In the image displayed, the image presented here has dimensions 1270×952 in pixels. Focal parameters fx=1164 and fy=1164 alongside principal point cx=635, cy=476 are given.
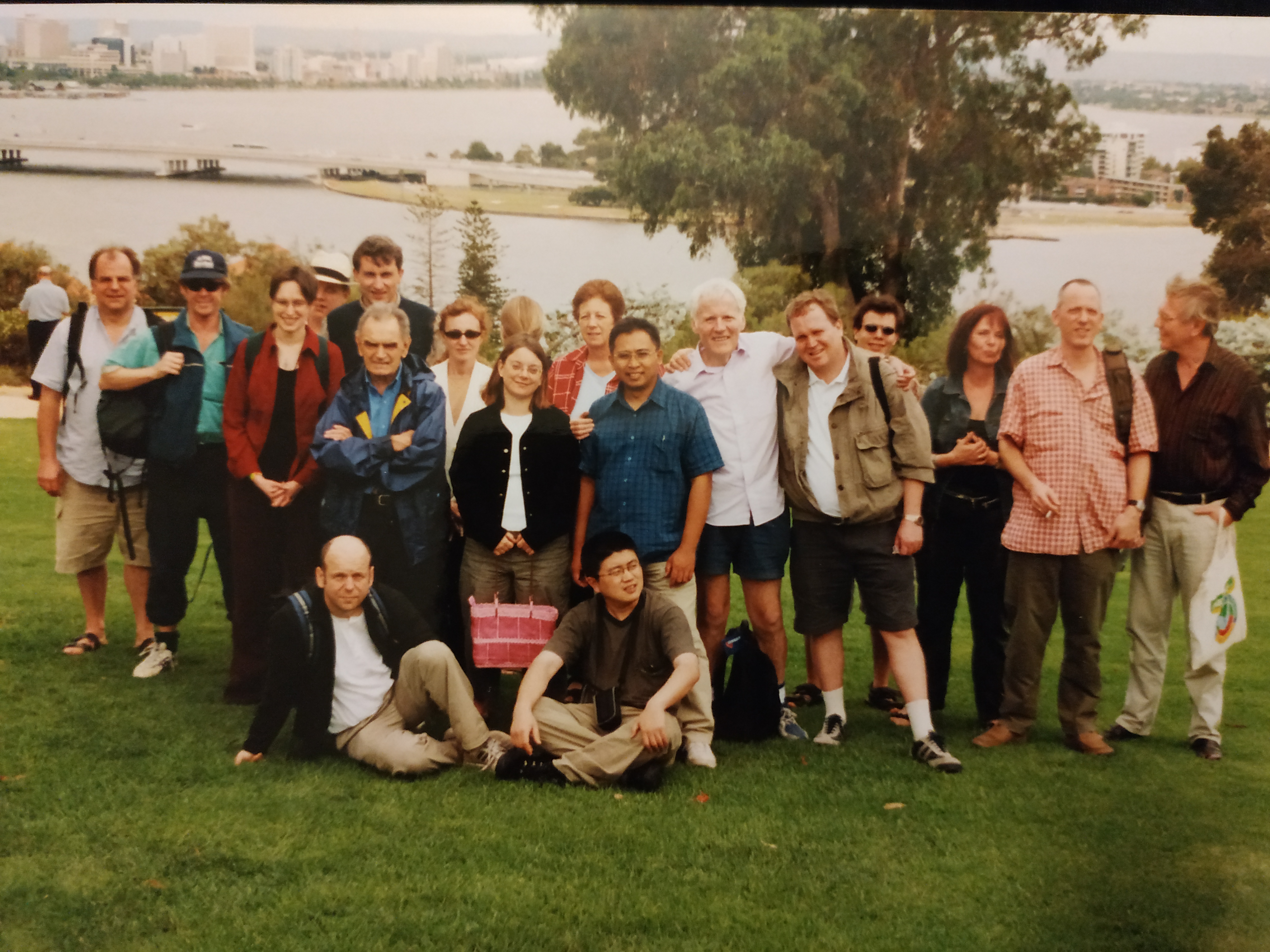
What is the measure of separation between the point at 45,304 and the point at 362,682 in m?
1.46

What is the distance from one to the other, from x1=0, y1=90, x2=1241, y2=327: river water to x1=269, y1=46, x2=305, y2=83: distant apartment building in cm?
5

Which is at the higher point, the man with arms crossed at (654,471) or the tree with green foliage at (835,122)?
the tree with green foliage at (835,122)

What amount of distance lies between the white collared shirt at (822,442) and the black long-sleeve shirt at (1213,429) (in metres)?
0.91

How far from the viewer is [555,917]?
9.29ft

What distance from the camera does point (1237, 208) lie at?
11.0 ft

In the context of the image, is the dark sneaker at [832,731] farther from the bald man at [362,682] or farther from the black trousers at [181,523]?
the black trousers at [181,523]

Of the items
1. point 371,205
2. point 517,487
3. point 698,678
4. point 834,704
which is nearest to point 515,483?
point 517,487

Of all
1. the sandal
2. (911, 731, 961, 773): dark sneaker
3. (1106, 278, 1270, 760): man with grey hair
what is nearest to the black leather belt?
(1106, 278, 1270, 760): man with grey hair

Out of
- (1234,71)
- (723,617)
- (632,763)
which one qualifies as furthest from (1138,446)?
(632,763)

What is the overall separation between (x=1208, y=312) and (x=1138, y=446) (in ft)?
1.40

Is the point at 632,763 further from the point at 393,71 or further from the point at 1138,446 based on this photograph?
the point at 393,71

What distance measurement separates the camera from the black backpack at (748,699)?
355 cm

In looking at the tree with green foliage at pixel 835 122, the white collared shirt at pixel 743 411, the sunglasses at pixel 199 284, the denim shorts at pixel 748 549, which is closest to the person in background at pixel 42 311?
the sunglasses at pixel 199 284

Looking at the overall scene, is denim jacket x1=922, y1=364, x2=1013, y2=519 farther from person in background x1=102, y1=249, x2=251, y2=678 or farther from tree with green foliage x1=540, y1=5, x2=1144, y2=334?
person in background x1=102, y1=249, x2=251, y2=678
